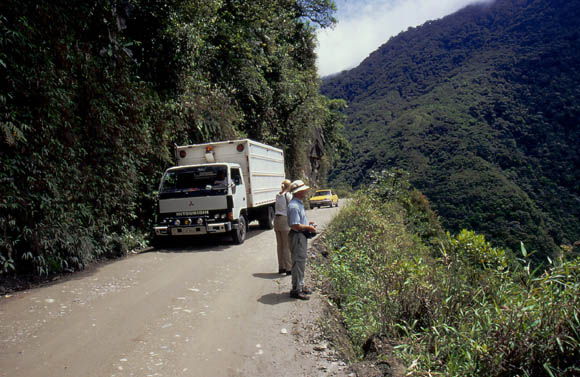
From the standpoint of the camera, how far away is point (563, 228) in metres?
26.9

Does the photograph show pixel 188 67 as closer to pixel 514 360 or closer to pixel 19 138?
pixel 19 138

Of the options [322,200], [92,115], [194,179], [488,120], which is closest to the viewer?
[92,115]

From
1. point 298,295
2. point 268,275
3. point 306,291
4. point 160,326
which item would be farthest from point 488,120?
point 160,326

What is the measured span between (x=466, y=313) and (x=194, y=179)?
26.8 ft

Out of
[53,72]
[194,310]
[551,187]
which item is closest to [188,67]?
[53,72]

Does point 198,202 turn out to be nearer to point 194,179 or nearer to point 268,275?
point 194,179

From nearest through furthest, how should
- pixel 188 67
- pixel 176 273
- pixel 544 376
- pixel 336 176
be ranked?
pixel 544 376
pixel 176 273
pixel 188 67
pixel 336 176

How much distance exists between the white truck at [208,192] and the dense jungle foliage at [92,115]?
0.75 metres

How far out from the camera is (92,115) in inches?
315

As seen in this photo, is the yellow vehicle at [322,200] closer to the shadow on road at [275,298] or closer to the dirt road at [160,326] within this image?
the dirt road at [160,326]

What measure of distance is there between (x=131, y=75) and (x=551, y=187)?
38634 millimetres

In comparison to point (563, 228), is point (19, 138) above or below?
above

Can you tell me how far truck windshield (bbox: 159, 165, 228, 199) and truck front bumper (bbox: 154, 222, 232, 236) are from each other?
96 centimetres

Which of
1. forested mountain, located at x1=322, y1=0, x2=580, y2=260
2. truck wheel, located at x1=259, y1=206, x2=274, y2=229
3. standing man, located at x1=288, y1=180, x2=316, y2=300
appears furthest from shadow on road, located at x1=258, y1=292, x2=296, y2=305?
forested mountain, located at x1=322, y1=0, x2=580, y2=260
